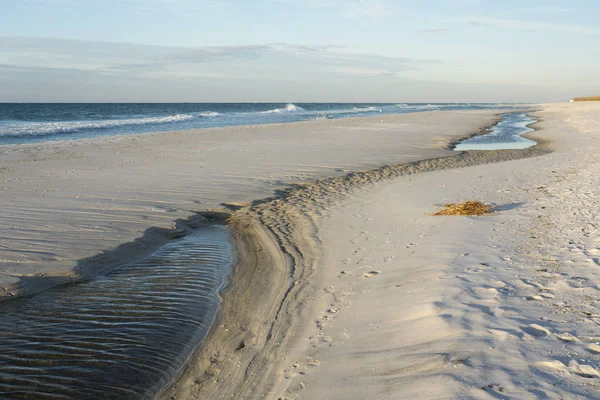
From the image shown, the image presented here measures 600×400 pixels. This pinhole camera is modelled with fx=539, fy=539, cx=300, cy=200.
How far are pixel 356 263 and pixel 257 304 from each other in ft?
4.76

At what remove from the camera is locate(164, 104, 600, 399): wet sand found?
12.0ft

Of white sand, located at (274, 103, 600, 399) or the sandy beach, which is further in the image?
the sandy beach

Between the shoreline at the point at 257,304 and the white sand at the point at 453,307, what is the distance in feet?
0.63

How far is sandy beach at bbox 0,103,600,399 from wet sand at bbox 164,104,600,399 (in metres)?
0.02

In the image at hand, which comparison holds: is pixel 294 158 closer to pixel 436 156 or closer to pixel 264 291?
pixel 436 156

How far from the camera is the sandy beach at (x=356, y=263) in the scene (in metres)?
3.80

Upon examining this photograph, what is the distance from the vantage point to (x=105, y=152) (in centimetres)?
1712

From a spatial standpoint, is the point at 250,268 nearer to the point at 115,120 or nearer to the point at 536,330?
the point at 536,330

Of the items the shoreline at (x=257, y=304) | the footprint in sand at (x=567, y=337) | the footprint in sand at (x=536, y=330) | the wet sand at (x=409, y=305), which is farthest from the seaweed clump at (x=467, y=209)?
the footprint in sand at (x=567, y=337)

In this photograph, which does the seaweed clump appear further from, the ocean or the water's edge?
the ocean

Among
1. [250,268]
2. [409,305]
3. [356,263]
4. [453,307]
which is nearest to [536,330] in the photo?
[453,307]

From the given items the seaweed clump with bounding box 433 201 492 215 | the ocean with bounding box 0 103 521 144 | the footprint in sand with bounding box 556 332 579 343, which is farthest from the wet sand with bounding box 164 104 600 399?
the ocean with bounding box 0 103 521 144

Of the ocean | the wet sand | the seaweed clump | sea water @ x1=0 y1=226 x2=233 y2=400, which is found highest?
the ocean

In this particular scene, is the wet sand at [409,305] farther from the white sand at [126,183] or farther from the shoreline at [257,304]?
the white sand at [126,183]
